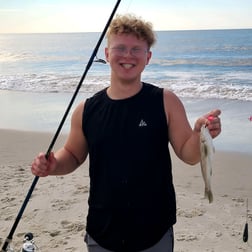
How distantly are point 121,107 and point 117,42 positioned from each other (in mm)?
358

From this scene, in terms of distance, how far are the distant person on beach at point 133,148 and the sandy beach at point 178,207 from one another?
2.24m

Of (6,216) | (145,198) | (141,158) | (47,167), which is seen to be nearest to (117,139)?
(141,158)

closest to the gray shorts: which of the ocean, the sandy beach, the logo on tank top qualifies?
the logo on tank top

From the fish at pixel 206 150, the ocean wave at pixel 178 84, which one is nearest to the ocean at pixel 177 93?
the ocean wave at pixel 178 84

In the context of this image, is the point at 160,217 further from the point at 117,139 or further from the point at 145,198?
the point at 117,139

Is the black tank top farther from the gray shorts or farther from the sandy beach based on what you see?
the sandy beach

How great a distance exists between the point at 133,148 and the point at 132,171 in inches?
4.8

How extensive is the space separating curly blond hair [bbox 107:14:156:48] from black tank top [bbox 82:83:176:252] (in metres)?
0.29

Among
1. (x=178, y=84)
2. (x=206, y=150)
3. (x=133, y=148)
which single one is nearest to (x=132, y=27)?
(x=133, y=148)

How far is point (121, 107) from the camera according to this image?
7.55 ft

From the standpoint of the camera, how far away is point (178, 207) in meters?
5.43

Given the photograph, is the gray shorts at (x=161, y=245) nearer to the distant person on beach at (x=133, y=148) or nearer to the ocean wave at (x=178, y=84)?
the distant person on beach at (x=133, y=148)

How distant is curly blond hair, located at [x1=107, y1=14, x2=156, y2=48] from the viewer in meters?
2.29

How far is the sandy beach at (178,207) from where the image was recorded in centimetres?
457
